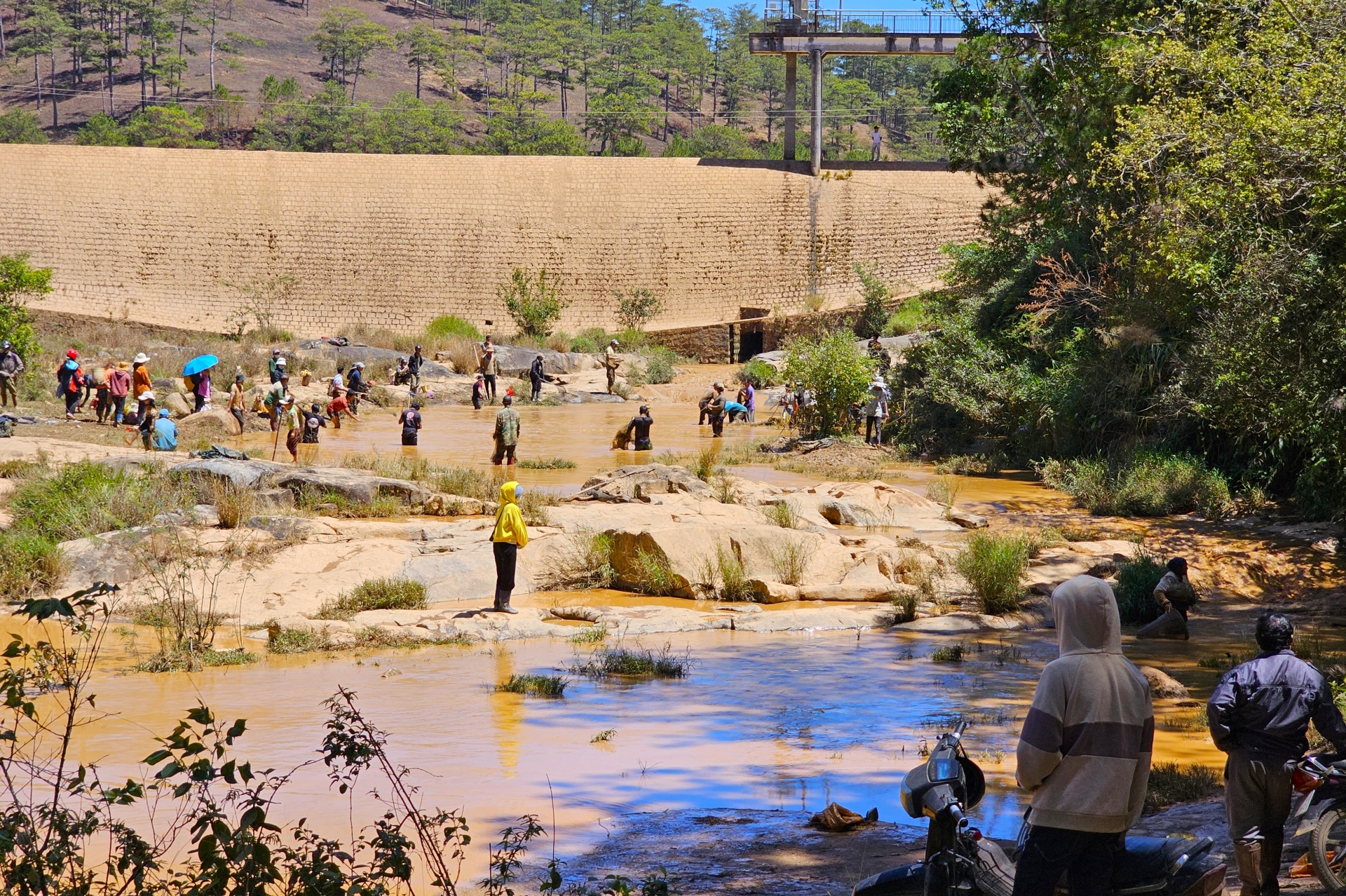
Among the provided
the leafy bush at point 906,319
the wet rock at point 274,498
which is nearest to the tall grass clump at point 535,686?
the wet rock at point 274,498

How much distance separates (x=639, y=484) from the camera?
56.0ft

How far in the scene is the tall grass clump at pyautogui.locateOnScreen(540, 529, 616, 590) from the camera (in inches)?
543

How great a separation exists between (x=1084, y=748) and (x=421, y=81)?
363 ft

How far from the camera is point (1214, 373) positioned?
17000 mm

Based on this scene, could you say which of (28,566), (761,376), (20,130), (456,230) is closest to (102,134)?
(20,130)

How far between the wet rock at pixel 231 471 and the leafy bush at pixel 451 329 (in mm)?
26118

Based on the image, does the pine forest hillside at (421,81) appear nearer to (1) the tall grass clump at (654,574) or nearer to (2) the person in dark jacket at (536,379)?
(2) the person in dark jacket at (536,379)

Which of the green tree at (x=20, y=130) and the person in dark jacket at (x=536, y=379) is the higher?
the green tree at (x=20, y=130)

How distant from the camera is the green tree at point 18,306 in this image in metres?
26.3

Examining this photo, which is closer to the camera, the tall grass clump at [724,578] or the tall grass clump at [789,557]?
the tall grass clump at [724,578]

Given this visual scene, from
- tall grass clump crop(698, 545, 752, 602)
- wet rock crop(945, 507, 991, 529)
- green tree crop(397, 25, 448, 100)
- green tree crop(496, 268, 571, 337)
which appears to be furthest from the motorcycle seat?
green tree crop(397, 25, 448, 100)

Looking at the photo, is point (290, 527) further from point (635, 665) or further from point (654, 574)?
point (635, 665)

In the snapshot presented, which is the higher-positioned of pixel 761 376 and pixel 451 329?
pixel 451 329

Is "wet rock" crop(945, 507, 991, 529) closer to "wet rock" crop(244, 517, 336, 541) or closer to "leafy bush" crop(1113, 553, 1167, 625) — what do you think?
"leafy bush" crop(1113, 553, 1167, 625)
